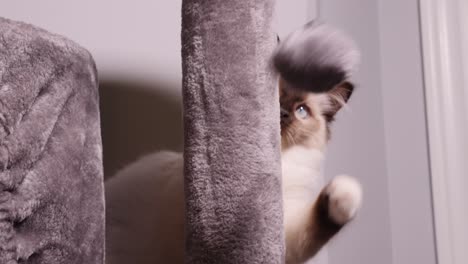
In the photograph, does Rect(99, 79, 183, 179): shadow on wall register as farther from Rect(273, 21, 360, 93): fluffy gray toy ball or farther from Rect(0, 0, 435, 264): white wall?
Rect(273, 21, 360, 93): fluffy gray toy ball

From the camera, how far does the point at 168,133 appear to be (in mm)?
1079

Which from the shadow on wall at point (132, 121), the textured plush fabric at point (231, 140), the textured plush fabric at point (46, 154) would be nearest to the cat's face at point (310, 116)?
the shadow on wall at point (132, 121)

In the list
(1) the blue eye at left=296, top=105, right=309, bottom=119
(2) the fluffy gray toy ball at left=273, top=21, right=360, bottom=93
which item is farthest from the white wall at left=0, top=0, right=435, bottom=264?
(2) the fluffy gray toy ball at left=273, top=21, right=360, bottom=93

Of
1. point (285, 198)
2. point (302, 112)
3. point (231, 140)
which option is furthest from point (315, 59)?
point (302, 112)

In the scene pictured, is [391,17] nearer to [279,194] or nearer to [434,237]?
[434,237]

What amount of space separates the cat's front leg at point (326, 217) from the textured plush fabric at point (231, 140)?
12 cm

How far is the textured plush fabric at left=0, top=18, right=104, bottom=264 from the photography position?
47cm

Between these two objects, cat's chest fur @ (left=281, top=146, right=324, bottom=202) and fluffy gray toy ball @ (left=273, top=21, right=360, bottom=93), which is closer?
fluffy gray toy ball @ (left=273, top=21, right=360, bottom=93)

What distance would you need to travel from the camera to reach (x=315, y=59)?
526 mm

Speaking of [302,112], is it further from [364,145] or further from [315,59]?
[315,59]

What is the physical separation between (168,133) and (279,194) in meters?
0.54

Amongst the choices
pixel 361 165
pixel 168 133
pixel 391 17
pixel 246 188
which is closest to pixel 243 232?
pixel 246 188

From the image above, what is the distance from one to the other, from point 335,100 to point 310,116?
0.29ft

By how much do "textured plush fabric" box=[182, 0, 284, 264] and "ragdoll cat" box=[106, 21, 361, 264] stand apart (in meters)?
0.05
